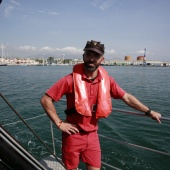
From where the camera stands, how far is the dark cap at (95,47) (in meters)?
2.47

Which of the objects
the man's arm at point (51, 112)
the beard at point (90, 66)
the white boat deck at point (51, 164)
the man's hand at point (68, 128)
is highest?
the beard at point (90, 66)

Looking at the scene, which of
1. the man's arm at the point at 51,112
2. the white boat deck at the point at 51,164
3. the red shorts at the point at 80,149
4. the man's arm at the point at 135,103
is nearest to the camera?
the man's arm at the point at 51,112

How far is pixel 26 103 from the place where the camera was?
16.7 meters

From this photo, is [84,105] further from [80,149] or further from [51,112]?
[80,149]

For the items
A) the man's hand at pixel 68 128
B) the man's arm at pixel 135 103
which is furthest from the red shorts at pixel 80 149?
the man's arm at pixel 135 103

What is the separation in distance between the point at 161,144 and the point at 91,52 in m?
7.40

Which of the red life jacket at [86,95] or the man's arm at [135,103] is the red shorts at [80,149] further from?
the man's arm at [135,103]

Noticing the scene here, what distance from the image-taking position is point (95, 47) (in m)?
2.48

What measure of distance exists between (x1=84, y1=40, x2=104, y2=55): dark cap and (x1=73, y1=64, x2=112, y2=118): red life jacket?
1.11 feet

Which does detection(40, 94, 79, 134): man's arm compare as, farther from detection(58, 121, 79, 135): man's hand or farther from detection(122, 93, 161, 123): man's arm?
detection(122, 93, 161, 123): man's arm

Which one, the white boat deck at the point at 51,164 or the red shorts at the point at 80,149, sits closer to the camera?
the red shorts at the point at 80,149

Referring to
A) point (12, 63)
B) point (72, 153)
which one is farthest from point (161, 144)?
point (12, 63)

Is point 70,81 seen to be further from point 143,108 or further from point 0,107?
point 0,107

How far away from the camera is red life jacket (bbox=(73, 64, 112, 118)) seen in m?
2.52
